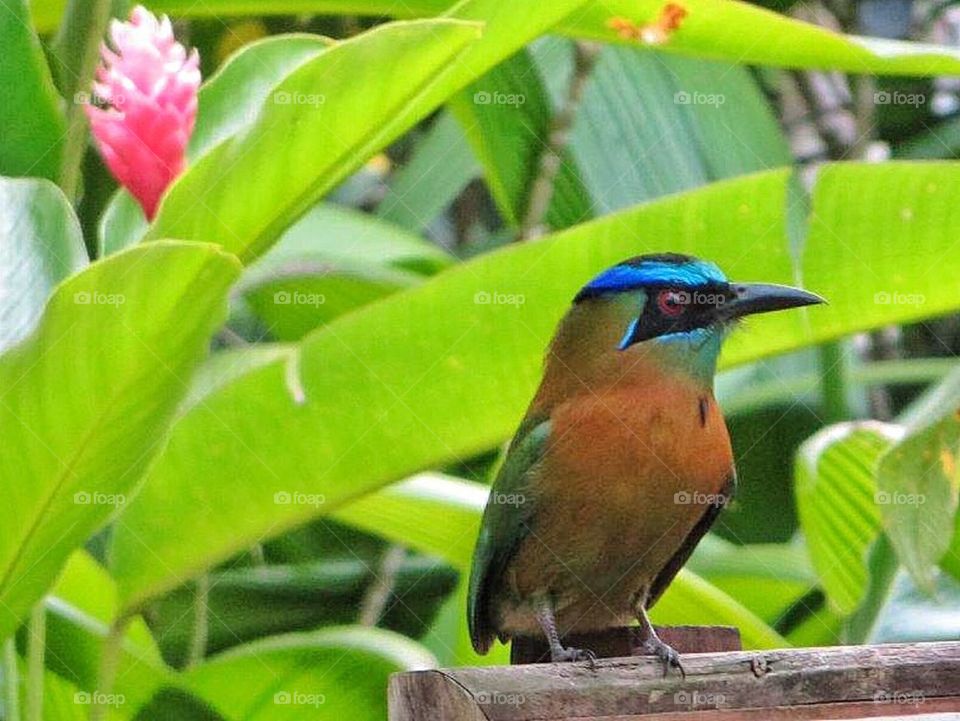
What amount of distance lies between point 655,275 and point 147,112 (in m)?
0.43

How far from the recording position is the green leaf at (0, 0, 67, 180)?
1.33m

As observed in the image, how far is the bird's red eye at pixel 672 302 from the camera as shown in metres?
1.25

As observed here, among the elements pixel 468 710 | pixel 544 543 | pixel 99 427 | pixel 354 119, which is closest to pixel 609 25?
pixel 354 119

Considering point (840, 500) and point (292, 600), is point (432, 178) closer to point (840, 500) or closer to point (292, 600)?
point (292, 600)

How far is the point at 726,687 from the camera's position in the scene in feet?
3.23

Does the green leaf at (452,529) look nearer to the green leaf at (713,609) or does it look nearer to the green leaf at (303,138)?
the green leaf at (713,609)

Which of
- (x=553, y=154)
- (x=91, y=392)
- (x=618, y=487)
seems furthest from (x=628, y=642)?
(x=553, y=154)

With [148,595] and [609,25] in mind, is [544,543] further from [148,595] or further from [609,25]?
[609,25]

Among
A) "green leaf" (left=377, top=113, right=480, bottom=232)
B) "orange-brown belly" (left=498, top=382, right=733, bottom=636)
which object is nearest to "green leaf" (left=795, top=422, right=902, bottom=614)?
"orange-brown belly" (left=498, top=382, right=733, bottom=636)

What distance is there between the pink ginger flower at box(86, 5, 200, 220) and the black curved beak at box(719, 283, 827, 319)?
0.46 metres

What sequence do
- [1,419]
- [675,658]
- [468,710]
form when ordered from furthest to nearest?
[1,419]
[675,658]
[468,710]

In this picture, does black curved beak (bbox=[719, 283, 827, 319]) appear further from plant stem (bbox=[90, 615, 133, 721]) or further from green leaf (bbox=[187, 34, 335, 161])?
plant stem (bbox=[90, 615, 133, 721])

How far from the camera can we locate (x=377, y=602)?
6.53ft

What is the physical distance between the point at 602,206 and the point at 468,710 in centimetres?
139
